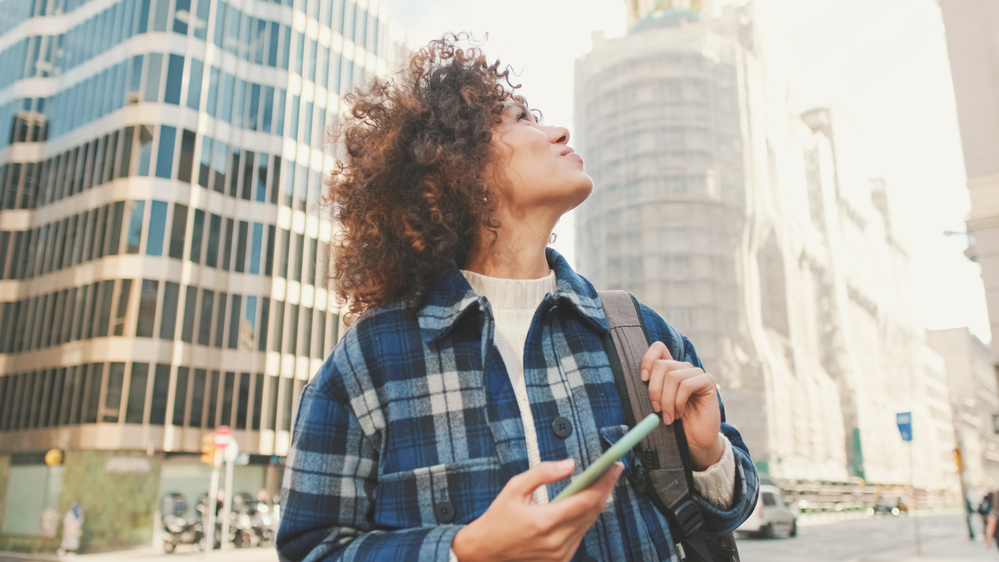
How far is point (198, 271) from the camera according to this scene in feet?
91.6

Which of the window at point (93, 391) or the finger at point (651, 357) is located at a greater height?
the window at point (93, 391)

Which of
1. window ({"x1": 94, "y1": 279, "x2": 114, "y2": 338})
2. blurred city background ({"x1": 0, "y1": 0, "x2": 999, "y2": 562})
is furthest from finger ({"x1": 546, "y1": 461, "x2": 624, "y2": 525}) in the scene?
window ({"x1": 94, "y1": 279, "x2": 114, "y2": 338})

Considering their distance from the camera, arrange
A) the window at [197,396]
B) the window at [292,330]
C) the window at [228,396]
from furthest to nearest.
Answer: the window at [292,330] < the window at [228,396] < the window at [197,396]

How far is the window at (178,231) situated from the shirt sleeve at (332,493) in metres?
28.1

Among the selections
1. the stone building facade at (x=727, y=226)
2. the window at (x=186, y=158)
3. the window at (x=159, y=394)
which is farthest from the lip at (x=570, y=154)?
the stone building facade at (x=727, y=226)

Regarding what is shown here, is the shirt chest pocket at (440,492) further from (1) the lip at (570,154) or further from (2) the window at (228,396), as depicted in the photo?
(2) the window at (228,396)

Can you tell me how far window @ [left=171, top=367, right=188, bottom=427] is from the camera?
26234mm

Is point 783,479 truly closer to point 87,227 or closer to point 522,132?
point 87,227

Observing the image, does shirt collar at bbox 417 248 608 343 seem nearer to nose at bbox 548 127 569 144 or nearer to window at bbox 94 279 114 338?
nose at bbox 548 127 569 144

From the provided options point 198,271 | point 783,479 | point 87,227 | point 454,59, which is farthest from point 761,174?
point 454,59

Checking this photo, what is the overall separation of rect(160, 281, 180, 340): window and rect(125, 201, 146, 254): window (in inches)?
67.5

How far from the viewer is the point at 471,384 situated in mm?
1604

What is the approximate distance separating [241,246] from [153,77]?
716cm

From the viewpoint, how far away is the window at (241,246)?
29.6m
